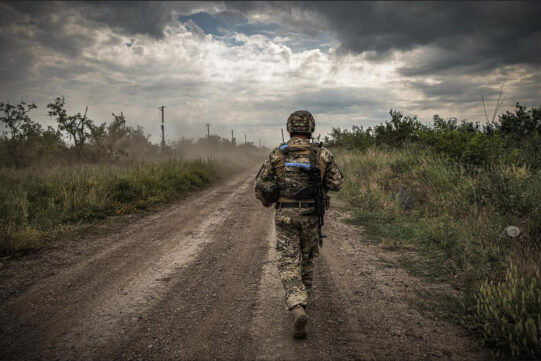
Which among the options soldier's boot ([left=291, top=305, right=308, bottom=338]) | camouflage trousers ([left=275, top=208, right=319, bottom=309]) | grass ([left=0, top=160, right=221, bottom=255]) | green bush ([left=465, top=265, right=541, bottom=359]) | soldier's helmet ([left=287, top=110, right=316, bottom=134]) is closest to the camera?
green bush ([left=465, top=265, right=541, bottom=359])

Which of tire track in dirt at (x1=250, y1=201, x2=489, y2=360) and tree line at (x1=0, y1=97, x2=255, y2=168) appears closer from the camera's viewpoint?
tire track in dirt at (x1=250, y1=201, x2=489, y2=360)

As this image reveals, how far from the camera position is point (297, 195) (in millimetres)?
3203

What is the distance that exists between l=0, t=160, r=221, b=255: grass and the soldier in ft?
17.1

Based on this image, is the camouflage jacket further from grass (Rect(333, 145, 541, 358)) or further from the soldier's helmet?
grass (Rect(333, 145, 541, 358))

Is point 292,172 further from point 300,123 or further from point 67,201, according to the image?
point 67,201

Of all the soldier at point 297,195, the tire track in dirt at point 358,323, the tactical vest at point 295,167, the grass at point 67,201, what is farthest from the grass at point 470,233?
the grass at point 67,201

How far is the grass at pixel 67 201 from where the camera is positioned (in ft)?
19.5

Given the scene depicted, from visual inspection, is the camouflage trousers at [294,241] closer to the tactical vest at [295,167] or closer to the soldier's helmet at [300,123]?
the tactical vest at [295,167]

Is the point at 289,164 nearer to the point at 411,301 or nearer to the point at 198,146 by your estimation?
the point at 411,301

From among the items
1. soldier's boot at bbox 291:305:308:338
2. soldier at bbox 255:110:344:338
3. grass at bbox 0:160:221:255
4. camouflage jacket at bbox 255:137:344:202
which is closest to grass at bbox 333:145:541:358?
soldier's boot at bbox 291:305:308:338

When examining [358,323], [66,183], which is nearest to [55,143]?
[66,183]

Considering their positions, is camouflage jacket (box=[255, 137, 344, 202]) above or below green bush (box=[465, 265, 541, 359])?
above

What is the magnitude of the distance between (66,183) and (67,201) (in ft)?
5.25

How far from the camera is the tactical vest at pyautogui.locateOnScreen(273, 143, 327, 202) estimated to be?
3.21 meters
